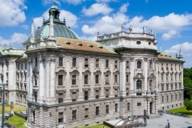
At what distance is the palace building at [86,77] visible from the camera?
5716 cm

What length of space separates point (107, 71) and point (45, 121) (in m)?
19.9

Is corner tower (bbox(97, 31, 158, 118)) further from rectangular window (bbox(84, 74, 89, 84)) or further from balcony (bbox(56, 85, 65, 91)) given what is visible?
balcony (bbox(56, 85, 65, 91))

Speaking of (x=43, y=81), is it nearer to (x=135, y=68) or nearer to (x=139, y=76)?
(x=135, y=68)

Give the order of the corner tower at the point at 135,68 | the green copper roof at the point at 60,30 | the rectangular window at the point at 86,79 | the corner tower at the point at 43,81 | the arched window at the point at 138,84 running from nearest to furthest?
the corner tower at the point at 43,81 < the rectangular window at the point at 86,79 < the corner tower at the point at 135,68 < the green copper roof at the point at 60,30 < the arched window at the point at 138,84

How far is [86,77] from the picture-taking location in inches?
2501

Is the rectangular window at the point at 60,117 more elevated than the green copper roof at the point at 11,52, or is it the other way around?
the green copper roof at the point at 11,52

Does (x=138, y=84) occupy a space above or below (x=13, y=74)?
below

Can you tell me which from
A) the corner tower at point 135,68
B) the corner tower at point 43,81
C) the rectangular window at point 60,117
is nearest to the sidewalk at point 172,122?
the corner tower at point 135,68

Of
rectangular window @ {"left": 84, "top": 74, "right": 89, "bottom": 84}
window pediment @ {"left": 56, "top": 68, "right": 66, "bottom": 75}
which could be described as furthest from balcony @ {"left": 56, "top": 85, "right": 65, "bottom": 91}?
rectangular window @ {"left": 84, "top": 74, "right": 89, "bottom": 84}

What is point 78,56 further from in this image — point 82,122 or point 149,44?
point 149,44

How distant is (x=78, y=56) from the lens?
61656 millimetres

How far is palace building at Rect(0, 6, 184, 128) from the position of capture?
5716 centimetres

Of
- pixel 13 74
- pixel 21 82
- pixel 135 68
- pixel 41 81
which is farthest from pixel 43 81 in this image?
pixel 13 74

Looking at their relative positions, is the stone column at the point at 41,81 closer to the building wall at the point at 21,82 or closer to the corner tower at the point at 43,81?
the corner tower at the point at 43,81
